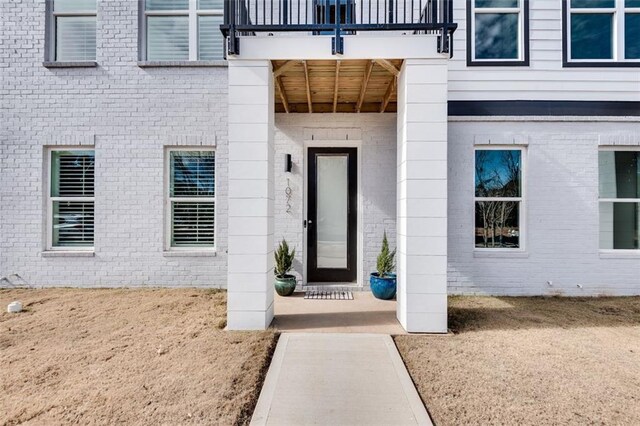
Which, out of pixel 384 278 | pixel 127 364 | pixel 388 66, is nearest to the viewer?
pixel 127 364

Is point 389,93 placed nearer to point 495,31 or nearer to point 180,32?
point 495,31

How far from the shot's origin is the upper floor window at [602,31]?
17.5 ft

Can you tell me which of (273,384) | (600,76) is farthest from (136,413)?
(600,76)

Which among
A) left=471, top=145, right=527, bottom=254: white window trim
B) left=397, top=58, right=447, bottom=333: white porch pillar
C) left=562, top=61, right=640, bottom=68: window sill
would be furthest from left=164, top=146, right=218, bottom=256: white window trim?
left=562, top=61, right=640, bottom=68: window sill

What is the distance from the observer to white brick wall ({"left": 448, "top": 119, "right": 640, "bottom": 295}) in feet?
17.3

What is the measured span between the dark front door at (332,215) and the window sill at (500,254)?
75.9 inches

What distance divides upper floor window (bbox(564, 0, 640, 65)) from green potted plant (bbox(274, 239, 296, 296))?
5.27 metres

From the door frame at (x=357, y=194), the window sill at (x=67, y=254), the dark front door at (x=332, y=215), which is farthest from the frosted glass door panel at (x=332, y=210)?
the window sill at (x=67, y=254)

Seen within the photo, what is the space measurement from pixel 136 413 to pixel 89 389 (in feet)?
1.90

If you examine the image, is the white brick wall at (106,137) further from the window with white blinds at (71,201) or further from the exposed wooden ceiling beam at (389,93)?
the exposed wooden ceiling beam at (389,93)

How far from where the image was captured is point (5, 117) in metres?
5.52

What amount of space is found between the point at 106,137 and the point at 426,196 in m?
5.02

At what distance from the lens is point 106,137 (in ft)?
18.2

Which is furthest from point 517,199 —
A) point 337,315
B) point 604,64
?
point 337,315
